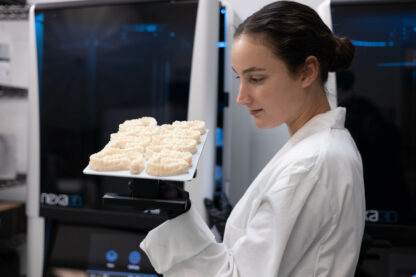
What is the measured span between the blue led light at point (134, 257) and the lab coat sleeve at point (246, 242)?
624mm

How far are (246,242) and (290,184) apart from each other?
0.48 ft

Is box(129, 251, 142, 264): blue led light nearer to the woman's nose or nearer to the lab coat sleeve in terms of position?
the lab coat sleeve

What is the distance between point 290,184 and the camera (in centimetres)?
71

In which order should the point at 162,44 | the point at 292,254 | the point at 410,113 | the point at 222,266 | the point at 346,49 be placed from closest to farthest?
the point at 292,254 → the point at 222,266 → the point at 346,49 → the point at 410,113 → the point at 162,44

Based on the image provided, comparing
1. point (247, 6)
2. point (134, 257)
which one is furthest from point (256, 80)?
point (247, 6)

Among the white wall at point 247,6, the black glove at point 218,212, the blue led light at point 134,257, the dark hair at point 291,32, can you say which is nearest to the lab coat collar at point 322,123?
the dark hair at point 291,32

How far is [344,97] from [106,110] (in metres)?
0.94

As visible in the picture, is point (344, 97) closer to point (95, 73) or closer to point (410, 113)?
point (410, 113)

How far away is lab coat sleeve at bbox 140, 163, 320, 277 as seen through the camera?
695 millimetres

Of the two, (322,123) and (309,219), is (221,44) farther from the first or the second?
(309,219)

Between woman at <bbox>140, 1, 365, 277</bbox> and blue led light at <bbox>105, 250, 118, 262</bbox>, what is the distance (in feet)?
2.17

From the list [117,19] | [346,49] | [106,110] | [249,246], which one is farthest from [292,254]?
[117,19]

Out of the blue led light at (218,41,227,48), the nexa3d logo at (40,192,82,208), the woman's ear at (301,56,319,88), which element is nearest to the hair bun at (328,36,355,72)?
the woman's ear at (301,56,319,88)

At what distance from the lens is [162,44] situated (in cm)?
150
